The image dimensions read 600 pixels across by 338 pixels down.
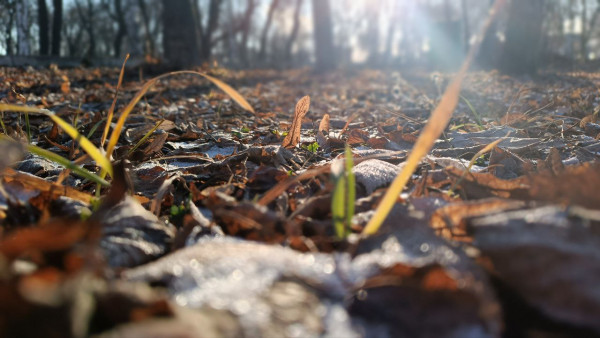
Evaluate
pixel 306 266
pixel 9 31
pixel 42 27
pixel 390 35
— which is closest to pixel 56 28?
pixel 42 27

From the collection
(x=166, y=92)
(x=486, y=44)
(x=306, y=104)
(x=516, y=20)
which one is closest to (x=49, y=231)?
(x=306, y=104)

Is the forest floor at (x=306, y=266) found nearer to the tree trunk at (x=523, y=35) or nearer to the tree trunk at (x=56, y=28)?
the tree trunk at (x=523, y=35)

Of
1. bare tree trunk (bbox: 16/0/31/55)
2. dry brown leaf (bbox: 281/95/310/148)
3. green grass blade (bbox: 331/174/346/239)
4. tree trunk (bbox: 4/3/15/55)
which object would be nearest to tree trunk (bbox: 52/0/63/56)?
tree trunk (bbox: 4/3/15/55)

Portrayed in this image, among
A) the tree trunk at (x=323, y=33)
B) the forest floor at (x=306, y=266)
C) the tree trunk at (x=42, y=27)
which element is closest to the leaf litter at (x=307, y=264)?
the forest floor at (x=306, y=266)

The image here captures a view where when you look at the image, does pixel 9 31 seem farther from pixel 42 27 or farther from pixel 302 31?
pixel 302 31

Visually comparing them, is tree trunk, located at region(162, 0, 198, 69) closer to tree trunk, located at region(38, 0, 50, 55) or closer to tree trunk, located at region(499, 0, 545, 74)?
tree trunk, located at region(499, 0, 545, 74)

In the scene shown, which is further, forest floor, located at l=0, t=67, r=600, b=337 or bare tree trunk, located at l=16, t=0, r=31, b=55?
bare tree trunk, located at l=16, t=0, r=31, b=55

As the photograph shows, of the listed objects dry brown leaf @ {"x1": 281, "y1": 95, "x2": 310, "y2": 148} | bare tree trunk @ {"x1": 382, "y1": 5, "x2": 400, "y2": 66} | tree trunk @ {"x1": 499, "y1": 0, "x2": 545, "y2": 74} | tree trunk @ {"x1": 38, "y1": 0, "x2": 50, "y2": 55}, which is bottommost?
dry brown leaf @ {"x1": 281, "y1": 95, "x2": 310, "y2": 148}
